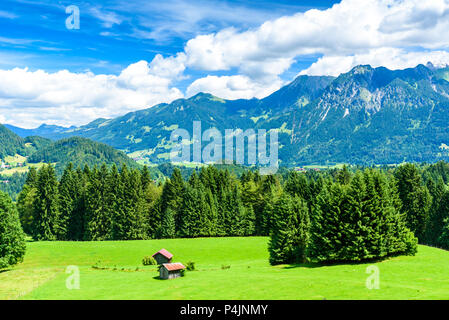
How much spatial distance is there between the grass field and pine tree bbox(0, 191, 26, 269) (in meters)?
2.45

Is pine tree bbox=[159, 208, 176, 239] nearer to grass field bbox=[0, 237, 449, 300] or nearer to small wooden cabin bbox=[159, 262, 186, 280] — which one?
grass field bbox=[0, 237, 449, 300]

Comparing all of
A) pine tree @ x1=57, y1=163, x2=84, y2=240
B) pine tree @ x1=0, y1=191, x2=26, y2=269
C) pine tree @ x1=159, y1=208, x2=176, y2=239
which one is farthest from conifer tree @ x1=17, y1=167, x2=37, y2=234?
pine tree @ x1=0, y1=191, x2=26, y2=269

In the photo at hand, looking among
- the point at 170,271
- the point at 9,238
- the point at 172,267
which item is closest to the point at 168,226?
the point at 9,238

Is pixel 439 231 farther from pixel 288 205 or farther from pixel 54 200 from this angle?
pixel 54 200

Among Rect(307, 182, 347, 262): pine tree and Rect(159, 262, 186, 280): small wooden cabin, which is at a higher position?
Rect(307, 182, 347, 262): pine tree

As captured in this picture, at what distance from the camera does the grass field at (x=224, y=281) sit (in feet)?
103

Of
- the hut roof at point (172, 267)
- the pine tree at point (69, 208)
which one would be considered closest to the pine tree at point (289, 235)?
the hut roof at point (172, 267)

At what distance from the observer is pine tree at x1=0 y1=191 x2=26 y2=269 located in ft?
183

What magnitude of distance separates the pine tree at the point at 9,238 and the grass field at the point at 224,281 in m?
2.45

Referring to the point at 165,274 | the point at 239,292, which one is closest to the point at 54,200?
the point at 165,274

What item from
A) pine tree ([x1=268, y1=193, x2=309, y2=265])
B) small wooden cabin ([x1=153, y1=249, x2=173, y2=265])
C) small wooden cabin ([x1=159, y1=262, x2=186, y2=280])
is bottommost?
small wooden cabin ([x1=153, y1=249, x2=173, y2=265])

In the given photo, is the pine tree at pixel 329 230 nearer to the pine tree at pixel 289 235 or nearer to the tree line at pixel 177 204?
the pine tree at pixel 289 235

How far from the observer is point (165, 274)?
47875mm
